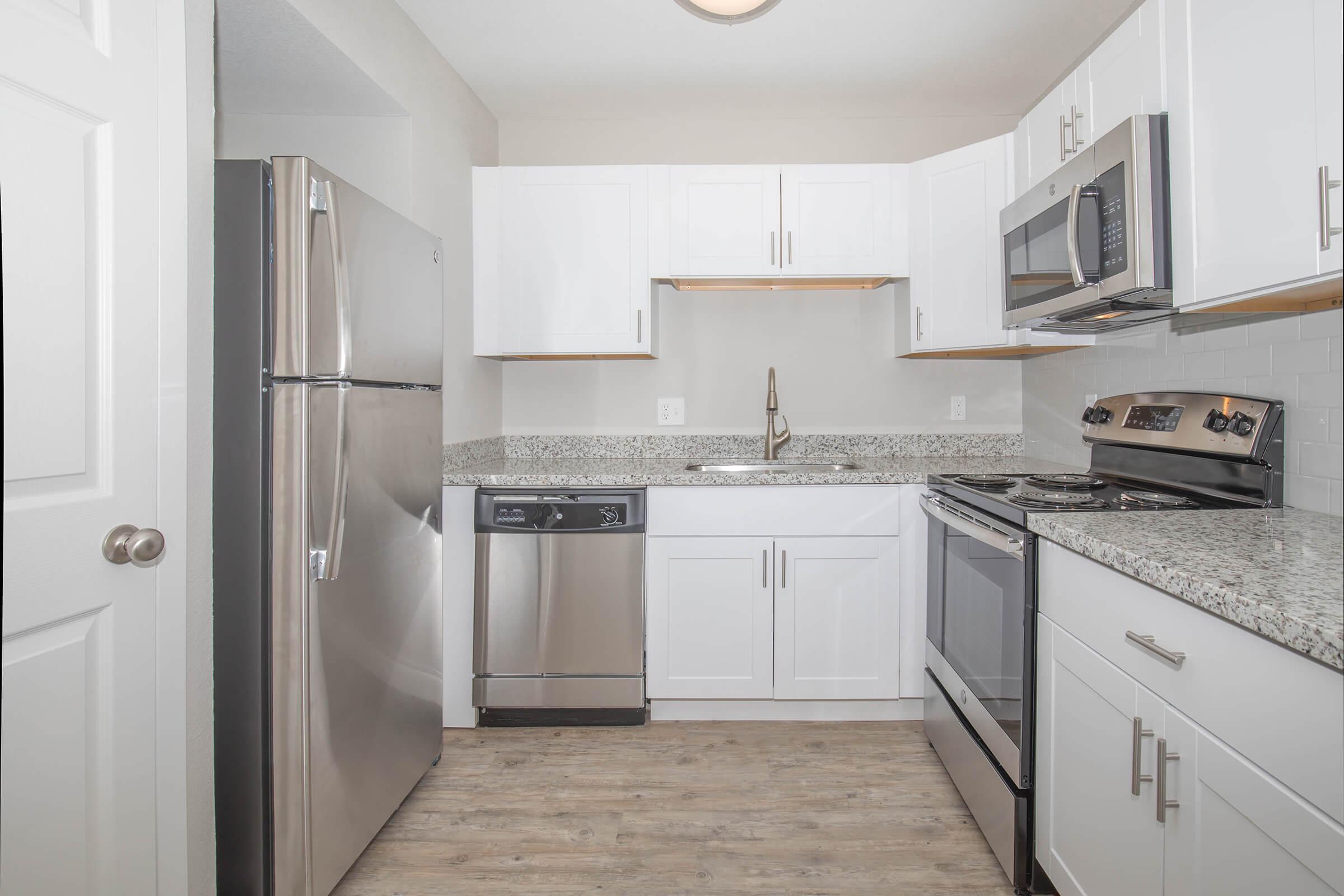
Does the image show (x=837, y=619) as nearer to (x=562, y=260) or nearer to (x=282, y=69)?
(x=562, y=260)

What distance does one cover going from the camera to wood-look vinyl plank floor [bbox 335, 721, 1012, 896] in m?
1.69

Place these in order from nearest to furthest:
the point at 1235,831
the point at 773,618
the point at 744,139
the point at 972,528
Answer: the point at 1235,831 → the point at 972,528 → the point at 773,618 → the point at 744,139

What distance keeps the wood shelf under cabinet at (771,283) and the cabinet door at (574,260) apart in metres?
0.22

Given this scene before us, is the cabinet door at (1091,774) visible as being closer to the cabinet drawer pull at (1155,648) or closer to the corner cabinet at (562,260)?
the cabinet drawer pull at (1155,648)

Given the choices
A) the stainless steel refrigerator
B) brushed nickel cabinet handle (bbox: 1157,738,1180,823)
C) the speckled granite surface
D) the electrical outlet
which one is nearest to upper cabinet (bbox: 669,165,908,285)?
the electrical outlet

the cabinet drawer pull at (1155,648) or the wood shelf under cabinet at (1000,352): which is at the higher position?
the wood shelf under cabinet at (1000,352)

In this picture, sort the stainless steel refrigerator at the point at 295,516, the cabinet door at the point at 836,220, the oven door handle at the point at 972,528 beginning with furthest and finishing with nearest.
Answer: the cabinet door at the point at 836,220 → the oven door handle at the point at 972,528 → the stainless steel refrigerator at the point at 295,516

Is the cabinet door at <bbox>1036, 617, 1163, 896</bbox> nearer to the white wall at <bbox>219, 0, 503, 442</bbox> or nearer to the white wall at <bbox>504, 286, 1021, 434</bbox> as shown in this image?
the white wall at <bbox>504, 286, 1021, 434</bbox>

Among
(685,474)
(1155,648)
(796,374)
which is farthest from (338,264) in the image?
(796,374)

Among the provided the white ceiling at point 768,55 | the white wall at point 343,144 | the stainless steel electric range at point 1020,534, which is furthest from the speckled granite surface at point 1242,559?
the white wall at point 343,144

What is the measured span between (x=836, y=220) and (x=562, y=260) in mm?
1043

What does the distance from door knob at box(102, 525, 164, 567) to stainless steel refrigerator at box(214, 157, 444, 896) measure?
201 mm

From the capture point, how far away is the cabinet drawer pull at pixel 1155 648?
1.12 m

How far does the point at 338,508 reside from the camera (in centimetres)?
153
